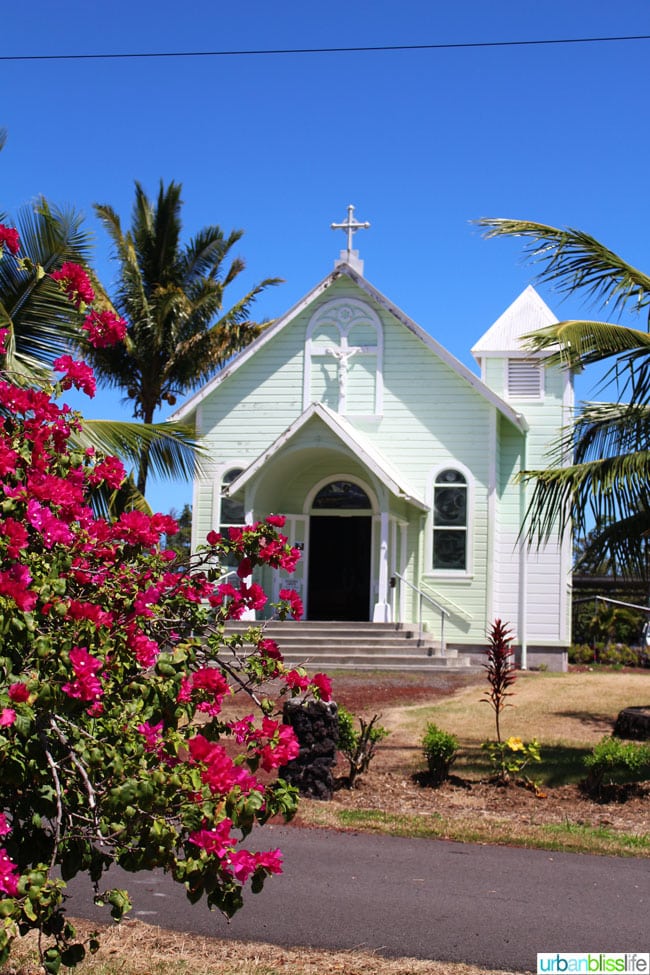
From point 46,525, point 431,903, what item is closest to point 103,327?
point 46,525

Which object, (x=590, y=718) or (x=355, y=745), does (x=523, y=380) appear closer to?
(x=590, y=718)

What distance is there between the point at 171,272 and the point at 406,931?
65.6 feet

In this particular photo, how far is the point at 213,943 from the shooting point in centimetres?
567

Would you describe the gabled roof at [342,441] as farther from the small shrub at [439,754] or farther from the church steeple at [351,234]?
the small shrub at [439,754]

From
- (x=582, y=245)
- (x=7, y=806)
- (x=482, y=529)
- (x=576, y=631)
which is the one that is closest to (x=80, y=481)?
(x=7, y=806)

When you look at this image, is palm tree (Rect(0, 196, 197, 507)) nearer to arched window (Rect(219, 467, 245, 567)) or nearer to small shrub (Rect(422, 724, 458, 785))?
small shrub (Rect(422, 724, 458, 785))

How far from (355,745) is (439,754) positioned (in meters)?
0.89

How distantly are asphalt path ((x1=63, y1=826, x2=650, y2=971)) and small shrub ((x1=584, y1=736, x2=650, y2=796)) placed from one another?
224 cm

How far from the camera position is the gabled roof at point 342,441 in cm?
2042

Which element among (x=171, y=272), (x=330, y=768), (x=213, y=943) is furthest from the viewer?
(x=171, y=272)

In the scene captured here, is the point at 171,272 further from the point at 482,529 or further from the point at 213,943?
the point at 213,943

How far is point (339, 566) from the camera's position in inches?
908

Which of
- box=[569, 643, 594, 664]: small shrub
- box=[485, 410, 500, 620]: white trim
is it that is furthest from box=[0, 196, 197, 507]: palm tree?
box=[569, 643, 594, 664]: small shrub

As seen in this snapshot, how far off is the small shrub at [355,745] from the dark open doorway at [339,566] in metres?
11.8
